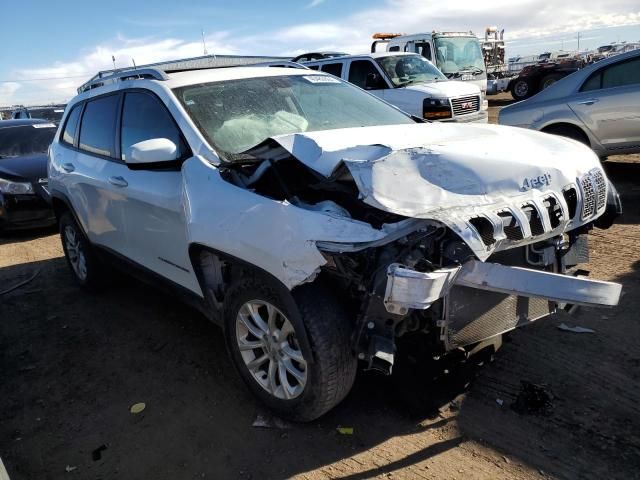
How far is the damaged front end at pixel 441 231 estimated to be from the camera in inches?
92.4

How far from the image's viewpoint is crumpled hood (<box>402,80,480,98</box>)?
10.6 metres

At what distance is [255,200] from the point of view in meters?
2.77

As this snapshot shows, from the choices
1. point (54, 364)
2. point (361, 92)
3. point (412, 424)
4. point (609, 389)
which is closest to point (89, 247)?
point (54, 364)

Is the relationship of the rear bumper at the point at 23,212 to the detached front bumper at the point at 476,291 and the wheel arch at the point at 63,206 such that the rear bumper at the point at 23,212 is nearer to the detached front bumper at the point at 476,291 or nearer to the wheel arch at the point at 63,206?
the wheel arch at the point at 63,206

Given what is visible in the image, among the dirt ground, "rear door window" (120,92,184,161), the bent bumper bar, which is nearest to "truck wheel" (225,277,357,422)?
the dirt ground

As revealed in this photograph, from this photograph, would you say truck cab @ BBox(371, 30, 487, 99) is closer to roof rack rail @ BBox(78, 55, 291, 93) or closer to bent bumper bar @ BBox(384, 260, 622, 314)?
roof rack rail @ BBox(78, 55, 291, 93)

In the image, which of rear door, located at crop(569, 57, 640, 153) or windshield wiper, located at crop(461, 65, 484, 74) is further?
windshield wiper, located at crop(461, 65, 484, 74)

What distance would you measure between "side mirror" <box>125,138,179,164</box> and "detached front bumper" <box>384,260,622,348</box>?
5.41 feet

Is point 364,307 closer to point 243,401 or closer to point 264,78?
point 243,401

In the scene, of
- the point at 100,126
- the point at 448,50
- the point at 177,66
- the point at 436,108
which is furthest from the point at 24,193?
the point at 448,50

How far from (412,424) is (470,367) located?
1.54 ft

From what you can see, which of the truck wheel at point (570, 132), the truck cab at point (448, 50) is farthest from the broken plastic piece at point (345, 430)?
the truck cab at point (448, 50)

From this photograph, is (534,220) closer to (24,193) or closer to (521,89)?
(24,193)

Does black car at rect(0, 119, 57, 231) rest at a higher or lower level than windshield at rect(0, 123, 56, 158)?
lower
